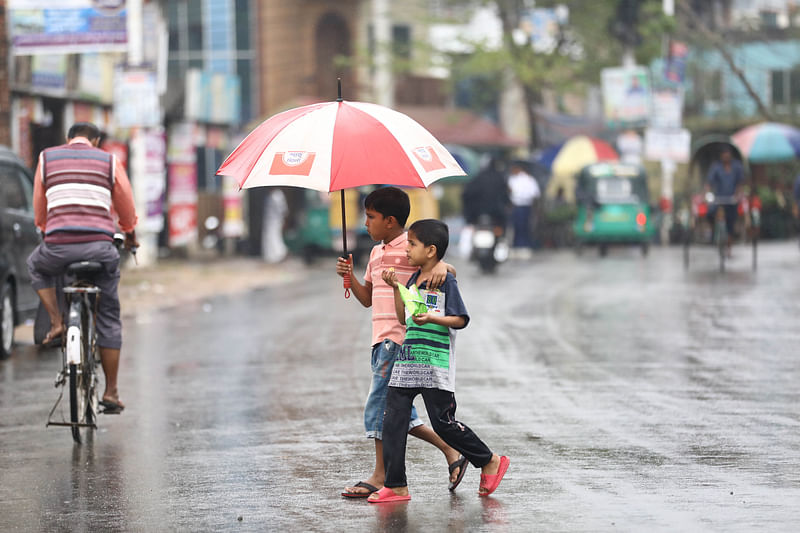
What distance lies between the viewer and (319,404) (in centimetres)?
1055

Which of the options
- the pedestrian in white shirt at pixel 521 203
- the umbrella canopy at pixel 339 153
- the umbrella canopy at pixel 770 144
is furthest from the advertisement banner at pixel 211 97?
the umbrella canopy at pixel 339 153

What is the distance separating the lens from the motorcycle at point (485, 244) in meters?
26.7

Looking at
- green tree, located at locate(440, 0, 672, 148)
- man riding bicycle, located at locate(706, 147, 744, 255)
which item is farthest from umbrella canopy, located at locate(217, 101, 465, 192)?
green tree, located at locate(440, 0, 672, 148)

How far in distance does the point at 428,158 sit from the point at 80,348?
2731 mm

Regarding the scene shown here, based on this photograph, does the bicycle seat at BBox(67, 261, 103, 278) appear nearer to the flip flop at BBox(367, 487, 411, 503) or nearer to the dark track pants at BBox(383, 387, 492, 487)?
the dark track pants at BBox(383, 387, 492, 487)

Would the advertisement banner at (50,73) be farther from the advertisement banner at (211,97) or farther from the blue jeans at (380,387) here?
the blue jeans at (380,387)

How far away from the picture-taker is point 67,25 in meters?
22.5

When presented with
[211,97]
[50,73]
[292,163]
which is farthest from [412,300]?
[211,97]

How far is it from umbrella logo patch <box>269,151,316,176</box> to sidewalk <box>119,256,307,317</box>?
12.5 m

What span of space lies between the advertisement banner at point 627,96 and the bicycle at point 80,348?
2899cm

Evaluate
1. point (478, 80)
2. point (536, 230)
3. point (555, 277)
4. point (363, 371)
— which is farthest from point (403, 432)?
point (478, 80)

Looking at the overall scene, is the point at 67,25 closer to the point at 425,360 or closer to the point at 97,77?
the point at 97,77

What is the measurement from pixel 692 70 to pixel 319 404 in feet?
152

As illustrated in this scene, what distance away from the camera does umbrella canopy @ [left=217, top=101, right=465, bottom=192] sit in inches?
275
